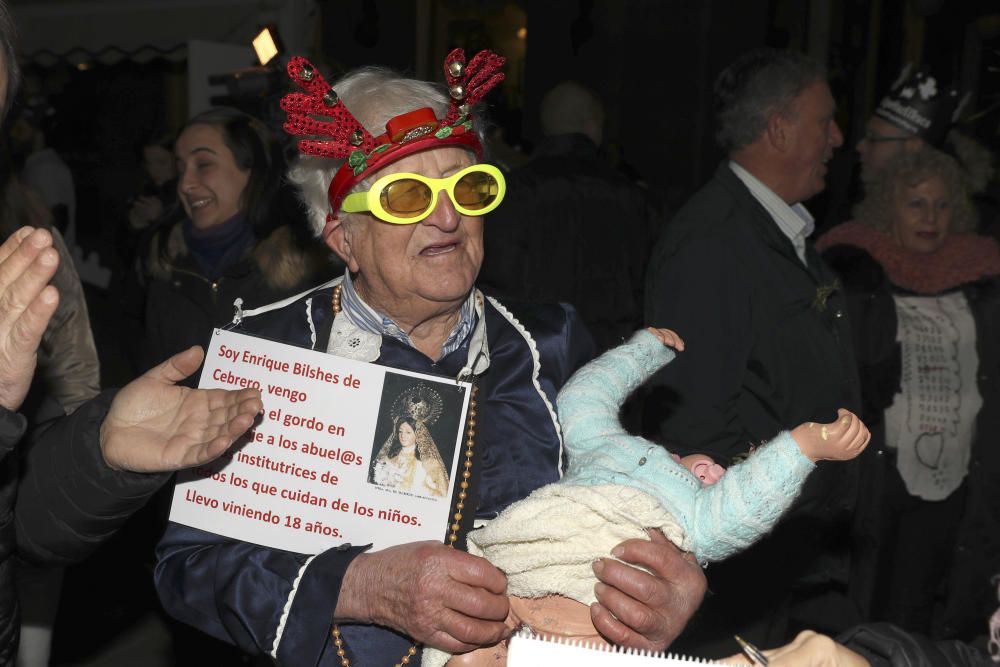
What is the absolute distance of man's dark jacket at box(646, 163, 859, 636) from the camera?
3.38 m

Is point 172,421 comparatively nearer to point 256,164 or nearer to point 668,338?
point 668,338

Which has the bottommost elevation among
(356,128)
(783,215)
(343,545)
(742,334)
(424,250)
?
(742,334)

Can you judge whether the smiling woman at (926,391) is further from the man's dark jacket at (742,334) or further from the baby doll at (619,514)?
the baby doll at (619,514)

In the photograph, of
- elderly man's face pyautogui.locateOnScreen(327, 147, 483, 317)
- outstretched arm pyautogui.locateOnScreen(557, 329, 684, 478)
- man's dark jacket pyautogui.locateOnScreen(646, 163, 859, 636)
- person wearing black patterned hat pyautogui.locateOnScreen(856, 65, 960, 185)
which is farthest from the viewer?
person wearing black patterned hat pyautogui.locateOnScreen(856, 65, 960, 185)

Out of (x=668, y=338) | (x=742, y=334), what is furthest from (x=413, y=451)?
(x=742, y=334)

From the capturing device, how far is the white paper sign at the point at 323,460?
2072 millimetres

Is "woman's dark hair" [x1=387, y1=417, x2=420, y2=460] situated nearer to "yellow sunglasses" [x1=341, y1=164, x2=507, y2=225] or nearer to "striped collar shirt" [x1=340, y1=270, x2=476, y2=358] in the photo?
"striped collar shirt" [x1=340, y1=270, x2=476, y2=358]

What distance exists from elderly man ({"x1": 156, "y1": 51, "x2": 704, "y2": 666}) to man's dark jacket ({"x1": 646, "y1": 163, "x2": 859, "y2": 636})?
39.3 inches

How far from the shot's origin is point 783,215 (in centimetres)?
371

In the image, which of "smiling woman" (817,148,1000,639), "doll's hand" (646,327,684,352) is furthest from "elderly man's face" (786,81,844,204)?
"doll's hand" (646,327,684,352)

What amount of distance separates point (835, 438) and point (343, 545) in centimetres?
99

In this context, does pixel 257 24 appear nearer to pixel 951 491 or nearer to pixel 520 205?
pixel 520 205

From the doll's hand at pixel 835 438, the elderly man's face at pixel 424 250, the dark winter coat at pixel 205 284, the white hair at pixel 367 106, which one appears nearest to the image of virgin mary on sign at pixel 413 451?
the elderly man's face at pixel 424 250

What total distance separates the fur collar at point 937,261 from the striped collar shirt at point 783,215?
80 centimetres
